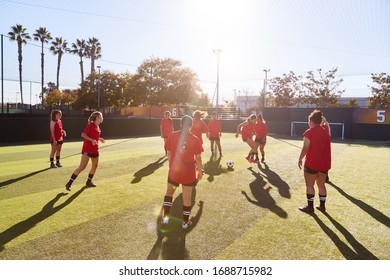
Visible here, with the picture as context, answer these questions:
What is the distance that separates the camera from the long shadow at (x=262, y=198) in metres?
6.14

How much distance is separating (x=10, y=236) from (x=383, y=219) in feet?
21.3

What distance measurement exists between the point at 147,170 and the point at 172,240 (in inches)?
231

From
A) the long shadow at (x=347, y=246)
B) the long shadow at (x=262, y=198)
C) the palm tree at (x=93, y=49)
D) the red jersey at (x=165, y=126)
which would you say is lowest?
the long shadow at (x=347, y=246)

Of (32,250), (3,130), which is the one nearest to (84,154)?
(32,250)

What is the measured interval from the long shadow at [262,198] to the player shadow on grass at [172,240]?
1.47m

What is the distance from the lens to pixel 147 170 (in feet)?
33.8

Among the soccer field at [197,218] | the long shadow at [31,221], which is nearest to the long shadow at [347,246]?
the soccer field at [197,218]

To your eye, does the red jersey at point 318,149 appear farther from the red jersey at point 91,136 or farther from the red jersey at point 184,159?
the red jersey at point 91,136

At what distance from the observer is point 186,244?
4.44 metres

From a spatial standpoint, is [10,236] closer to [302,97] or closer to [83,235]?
[83,235]

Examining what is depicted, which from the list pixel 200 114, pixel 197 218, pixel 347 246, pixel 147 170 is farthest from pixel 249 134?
pixel 347 246

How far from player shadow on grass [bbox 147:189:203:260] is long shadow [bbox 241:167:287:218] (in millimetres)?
Answer: 1471

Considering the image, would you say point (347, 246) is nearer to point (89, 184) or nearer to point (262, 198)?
point (262, 198)

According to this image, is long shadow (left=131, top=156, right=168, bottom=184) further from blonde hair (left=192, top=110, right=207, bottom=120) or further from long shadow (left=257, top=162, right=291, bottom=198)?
long shadow (left=257, top=162, right=291, bottom=198)
